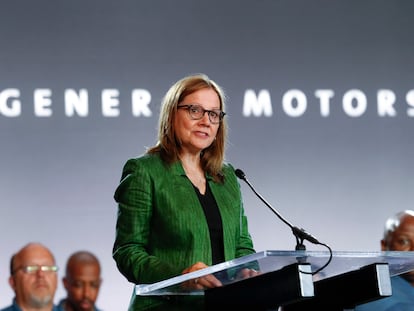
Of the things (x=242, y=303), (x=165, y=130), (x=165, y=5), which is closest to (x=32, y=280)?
(x=165, y=5)

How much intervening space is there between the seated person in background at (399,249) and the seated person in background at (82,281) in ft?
5.76

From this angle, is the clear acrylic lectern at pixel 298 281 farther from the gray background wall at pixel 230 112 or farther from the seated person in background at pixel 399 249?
the gray background wall at pixel 230 112

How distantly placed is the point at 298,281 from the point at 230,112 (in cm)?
360

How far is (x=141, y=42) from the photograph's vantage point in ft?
19.9

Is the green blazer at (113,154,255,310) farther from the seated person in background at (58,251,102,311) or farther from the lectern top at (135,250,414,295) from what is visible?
the seated person in background at (58,251,102,311)

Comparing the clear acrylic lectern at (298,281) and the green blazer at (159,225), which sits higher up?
the green blazer at (159,225)

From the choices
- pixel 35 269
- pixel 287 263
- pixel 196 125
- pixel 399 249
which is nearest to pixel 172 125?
pixel 196 125

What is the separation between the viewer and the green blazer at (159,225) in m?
2.89

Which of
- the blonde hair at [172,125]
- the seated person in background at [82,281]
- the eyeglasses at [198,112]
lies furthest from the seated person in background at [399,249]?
the seated person in background at [82,281]

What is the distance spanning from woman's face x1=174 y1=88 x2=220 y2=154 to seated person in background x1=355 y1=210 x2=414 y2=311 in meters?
1.40

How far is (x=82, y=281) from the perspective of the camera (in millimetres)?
5793

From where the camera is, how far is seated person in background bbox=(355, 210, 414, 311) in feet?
14.0

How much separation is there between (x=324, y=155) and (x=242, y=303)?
3.62m

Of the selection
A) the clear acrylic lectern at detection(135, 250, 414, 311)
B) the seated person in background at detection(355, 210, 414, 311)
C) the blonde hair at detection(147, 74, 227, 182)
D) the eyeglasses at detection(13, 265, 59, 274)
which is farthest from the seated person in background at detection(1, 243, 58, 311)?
the clear acrylic lectern at detection(135, 250, 414, 311)
